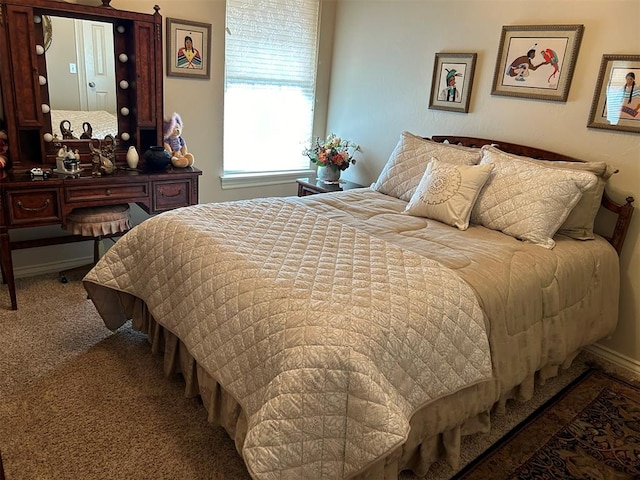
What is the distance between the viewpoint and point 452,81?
130 inches

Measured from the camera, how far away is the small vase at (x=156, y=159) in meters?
3.14

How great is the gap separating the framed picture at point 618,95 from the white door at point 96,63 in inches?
116

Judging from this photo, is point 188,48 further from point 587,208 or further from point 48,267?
point 587,208

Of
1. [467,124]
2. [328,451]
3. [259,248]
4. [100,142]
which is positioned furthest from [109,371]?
[467,124]

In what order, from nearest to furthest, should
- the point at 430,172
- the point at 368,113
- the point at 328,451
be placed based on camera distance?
the point at 328,451 → the point at 430,172 → the point at 368,113

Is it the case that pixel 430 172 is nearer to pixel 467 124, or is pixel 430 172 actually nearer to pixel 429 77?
pixel 467 124

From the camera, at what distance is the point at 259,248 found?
201cm

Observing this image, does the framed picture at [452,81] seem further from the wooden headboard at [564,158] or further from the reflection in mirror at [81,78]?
the reflection in mirror at [81,78]

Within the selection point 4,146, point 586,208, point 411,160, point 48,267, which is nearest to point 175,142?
point 4,146

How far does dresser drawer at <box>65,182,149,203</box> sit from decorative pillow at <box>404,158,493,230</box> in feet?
5.69

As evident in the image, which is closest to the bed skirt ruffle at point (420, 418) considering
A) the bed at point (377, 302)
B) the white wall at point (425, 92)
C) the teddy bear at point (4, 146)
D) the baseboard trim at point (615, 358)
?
the bed at point (377, 302)

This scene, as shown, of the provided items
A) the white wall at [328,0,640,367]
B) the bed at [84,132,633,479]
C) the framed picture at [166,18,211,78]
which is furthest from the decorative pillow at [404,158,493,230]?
the framed picture at [166,18,211,78]

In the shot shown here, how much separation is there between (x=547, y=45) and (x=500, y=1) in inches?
18.2

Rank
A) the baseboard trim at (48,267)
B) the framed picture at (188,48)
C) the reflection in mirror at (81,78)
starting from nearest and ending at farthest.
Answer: the reflection in mirror at (81,78) < the baseboard trim at (48,267) < the framed picture at (188,48)
